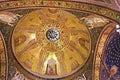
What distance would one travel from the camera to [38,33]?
15.4 metres

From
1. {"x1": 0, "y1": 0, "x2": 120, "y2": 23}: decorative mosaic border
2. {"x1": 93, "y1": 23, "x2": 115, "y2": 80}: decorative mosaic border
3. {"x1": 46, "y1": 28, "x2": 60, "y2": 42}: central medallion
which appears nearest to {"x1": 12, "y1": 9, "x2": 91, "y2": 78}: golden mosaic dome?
{"x1": 46, "y1": 28, "x2": 60, "y2": 42}: central medallion

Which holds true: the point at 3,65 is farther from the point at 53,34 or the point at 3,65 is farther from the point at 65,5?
the point at 65,5

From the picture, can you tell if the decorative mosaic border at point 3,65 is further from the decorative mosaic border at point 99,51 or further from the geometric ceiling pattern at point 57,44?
the decorative mosaic border at point 99,51

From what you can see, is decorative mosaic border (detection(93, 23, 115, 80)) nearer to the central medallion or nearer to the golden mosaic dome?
the golden mosaic dome

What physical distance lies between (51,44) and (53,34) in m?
0.54

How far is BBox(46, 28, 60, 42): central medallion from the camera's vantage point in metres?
15.5

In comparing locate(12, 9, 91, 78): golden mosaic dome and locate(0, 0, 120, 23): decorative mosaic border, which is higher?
locate(0, 0, 120, 23): decorative mosaic border

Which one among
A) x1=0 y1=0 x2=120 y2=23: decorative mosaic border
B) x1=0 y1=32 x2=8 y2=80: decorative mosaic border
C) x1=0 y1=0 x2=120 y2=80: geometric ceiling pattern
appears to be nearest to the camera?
x1=0 y1=0 x2=120 y2=23: decorative mosaic border

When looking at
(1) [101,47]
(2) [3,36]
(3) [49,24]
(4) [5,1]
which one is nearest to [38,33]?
(3) [49,24]

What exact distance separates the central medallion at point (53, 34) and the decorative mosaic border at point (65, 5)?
11.8 feet

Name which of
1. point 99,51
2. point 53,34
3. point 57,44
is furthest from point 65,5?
point 57,44

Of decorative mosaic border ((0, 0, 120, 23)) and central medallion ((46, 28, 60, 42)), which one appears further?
central medallion ((46, 28, 60, 42))

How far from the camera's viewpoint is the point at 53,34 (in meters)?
15.6

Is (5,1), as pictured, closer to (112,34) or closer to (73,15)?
(73,15)
